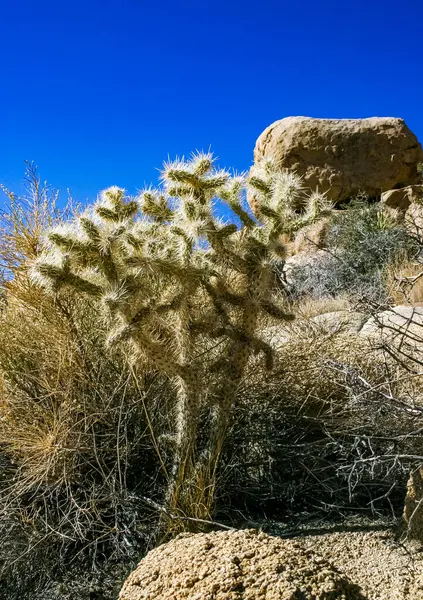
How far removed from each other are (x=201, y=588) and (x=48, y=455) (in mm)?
1951

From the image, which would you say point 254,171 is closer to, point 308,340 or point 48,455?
point 308,340

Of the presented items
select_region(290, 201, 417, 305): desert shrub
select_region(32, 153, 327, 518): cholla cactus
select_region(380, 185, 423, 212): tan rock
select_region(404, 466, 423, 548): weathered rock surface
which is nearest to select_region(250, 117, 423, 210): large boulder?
select_region(380, 185, 423, 212): tan rock

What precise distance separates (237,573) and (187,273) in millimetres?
1858

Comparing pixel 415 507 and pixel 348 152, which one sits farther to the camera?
pixel 348 152

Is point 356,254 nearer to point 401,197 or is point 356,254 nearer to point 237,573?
point 401,197

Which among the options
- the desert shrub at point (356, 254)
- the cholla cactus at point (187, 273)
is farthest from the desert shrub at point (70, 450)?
the desert shrub at point (356, 254)

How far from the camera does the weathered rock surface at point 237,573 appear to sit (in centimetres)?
227

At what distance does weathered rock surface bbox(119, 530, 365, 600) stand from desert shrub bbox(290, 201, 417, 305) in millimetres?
9234

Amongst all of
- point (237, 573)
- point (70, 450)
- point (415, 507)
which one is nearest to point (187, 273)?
point (70, 450)

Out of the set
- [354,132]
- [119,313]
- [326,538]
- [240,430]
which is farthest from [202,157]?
[354,132]

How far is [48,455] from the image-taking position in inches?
159

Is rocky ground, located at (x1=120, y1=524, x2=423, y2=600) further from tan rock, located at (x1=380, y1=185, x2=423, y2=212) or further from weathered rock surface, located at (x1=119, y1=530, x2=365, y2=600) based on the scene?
tan rock, located at (x1=380, y1=185, x2=423, y2=212)

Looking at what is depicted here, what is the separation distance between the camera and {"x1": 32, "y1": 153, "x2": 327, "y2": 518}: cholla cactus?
12.4 feet

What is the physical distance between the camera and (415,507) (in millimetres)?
3293
